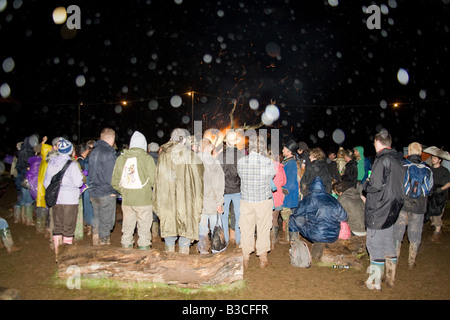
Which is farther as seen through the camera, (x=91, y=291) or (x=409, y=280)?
(x=409, y=280)

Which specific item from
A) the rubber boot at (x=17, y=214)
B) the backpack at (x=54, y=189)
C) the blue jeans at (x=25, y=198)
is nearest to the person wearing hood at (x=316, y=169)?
the backpack at (x=54, y=189)

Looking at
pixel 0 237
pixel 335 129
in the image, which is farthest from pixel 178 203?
pixel 335 129

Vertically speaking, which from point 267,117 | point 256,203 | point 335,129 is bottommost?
point 256,203

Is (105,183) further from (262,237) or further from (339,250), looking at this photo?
(339,250)

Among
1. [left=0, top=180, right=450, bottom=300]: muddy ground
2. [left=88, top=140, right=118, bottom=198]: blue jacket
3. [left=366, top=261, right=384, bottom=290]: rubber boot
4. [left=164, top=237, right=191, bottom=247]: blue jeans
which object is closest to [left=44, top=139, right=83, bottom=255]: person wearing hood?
[left=88, top=140, right=118, bottom=198]: blue jacket

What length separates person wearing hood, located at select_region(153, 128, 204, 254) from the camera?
4.53m

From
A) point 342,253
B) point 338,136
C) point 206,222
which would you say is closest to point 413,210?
point 342,253

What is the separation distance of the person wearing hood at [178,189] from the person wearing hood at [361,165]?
17.4 ft

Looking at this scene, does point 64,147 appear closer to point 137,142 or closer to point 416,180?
point 137,142

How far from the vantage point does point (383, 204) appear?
12.8 ft

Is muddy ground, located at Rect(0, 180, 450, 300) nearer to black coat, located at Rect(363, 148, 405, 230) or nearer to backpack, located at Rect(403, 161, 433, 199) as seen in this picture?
black coat, located at Rect(363, 148, 405, 230)

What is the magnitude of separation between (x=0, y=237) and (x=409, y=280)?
23.8ft

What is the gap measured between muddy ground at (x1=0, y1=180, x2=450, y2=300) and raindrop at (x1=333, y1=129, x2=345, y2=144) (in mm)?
30535

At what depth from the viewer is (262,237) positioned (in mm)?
4723
